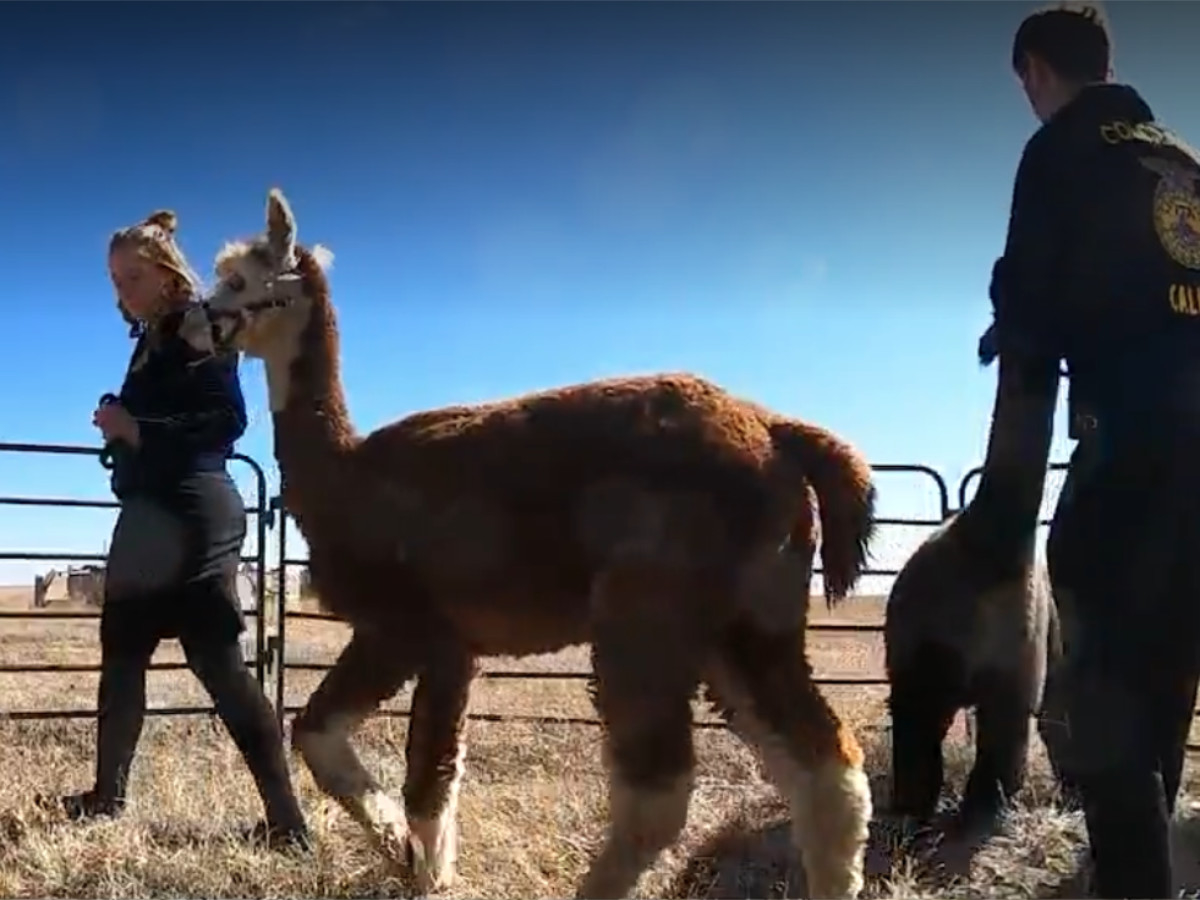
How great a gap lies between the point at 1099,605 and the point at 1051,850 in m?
1.82

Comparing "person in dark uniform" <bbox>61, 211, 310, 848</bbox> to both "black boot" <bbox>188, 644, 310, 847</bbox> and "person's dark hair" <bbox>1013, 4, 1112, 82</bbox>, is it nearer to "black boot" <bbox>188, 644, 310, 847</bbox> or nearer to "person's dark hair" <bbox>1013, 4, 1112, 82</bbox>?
"black boot" <bbox>188, 644, 310, 847</bbox>

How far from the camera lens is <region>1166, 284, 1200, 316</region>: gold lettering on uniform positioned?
3.20 meters

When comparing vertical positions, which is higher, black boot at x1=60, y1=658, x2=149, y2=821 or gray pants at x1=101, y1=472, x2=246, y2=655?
gray pants at x1=101, y1=472, x2=246, y2=655

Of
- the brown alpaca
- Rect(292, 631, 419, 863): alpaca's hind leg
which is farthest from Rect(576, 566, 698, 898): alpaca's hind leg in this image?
Rect(292, 631, 419, 863): alpaca's hind leg

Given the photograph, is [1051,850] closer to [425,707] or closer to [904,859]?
[904,859]

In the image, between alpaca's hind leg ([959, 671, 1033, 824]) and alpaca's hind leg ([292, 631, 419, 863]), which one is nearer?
alpaca's hind leg ([292, 631, 419, 863])

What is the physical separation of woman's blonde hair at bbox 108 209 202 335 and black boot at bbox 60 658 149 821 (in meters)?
1.31

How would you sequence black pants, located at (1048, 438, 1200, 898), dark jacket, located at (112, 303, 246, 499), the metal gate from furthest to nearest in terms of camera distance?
the metal gate
dark jacket, located at (112, 303, 246, 499)
black pants, located at (1048, 438, 1200, 898)

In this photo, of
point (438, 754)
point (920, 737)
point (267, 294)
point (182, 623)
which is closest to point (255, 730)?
point (182, 623)

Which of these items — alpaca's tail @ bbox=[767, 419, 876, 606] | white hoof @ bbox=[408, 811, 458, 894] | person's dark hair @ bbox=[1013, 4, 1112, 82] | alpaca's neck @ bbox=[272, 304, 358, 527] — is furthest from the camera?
alpaca's neck @ bbox=[272, 304, 358, 527]

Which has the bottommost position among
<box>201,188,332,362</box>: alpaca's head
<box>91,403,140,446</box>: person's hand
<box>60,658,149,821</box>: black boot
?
<box>60,658,149,821</box>: black boot

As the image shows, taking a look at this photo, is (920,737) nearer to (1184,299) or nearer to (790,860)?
(790,860)

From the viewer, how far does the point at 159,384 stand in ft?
16.7

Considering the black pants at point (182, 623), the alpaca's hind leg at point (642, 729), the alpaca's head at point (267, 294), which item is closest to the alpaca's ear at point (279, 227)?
the alpaca's head at point (267, 294)
